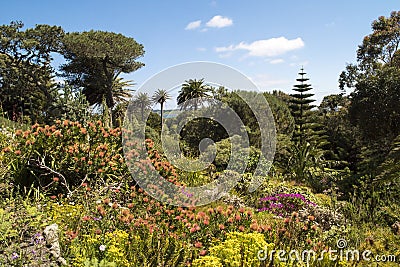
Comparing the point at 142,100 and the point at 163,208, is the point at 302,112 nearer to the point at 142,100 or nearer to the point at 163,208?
the point at 142,100

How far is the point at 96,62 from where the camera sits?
72.2ft

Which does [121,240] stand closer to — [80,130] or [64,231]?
[64,231]

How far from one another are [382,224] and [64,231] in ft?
11.5

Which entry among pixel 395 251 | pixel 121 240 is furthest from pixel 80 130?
pixel 395 251

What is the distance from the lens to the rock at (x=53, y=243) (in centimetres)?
251
